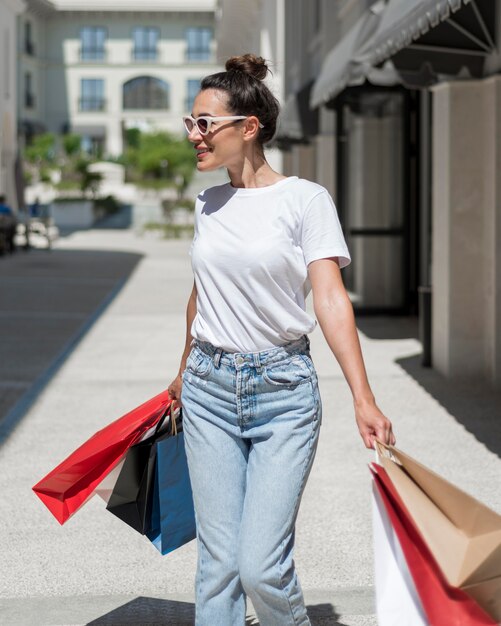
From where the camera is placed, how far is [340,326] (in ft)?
10.7

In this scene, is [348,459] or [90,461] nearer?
[90,461]

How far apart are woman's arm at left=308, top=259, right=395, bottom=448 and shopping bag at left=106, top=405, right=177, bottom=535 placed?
2.28 ft

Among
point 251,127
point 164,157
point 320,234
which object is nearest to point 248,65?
point 251,127

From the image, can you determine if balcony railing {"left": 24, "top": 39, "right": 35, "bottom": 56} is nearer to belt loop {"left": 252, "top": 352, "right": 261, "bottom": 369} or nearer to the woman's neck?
the woman's neck

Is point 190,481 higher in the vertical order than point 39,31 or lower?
lower

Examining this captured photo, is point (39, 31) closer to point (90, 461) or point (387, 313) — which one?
point (387, 313)

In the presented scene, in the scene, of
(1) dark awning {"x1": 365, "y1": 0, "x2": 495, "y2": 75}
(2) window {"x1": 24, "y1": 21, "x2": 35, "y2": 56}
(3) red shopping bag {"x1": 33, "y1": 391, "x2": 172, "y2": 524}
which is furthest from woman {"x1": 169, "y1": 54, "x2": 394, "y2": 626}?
(2) window {"x1": 24, "y1": 21, "x2": 35, "y2": 56}

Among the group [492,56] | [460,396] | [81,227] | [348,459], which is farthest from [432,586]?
[81,227]

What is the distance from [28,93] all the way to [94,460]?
77080 millimetres

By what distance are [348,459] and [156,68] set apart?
7746 centimetres

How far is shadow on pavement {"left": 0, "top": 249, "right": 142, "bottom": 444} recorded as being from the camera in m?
9.99

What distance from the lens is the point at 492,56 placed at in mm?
9500

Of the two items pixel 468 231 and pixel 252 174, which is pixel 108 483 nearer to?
pixel 252 174

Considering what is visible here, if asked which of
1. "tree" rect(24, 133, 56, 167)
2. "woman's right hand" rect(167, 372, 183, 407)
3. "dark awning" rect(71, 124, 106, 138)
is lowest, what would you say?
"woman's right hand" rect(167, 372, 183, 407)
